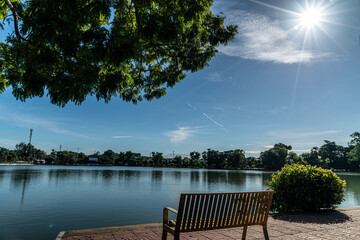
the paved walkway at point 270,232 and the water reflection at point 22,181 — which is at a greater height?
the paved walkway at point 270,232

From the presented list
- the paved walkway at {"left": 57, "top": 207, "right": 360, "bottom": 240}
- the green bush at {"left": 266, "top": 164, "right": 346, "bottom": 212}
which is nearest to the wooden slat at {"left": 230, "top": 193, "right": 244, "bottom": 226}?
the paved walkway at {"left": 57, "top": 207, "right": 360, "bottom": 240}

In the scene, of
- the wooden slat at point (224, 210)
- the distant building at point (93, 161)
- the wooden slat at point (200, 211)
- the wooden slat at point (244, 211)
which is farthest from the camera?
the distant building at point (93, 161)

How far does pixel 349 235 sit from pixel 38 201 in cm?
1643

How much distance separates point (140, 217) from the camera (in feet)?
35.8

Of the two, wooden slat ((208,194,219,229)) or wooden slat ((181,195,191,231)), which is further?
wooden slat ((208,194,219,229))

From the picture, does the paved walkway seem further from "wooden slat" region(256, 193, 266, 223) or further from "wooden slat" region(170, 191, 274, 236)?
"wooden slat" region(170, 191, 274, 236)

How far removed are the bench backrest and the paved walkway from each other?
0.79 metres

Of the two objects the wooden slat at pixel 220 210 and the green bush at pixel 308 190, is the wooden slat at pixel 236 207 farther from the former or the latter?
the green bush at pixel 308 190

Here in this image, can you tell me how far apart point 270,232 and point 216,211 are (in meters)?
2.07

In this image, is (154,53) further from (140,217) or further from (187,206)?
(140,217)

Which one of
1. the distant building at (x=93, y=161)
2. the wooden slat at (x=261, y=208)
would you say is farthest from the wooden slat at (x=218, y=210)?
the distant building at (x=93, y=161)

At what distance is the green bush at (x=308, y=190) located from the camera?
7809 millimetres

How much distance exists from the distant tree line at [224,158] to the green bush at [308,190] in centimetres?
8750

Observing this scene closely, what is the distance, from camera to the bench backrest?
12.5ft
